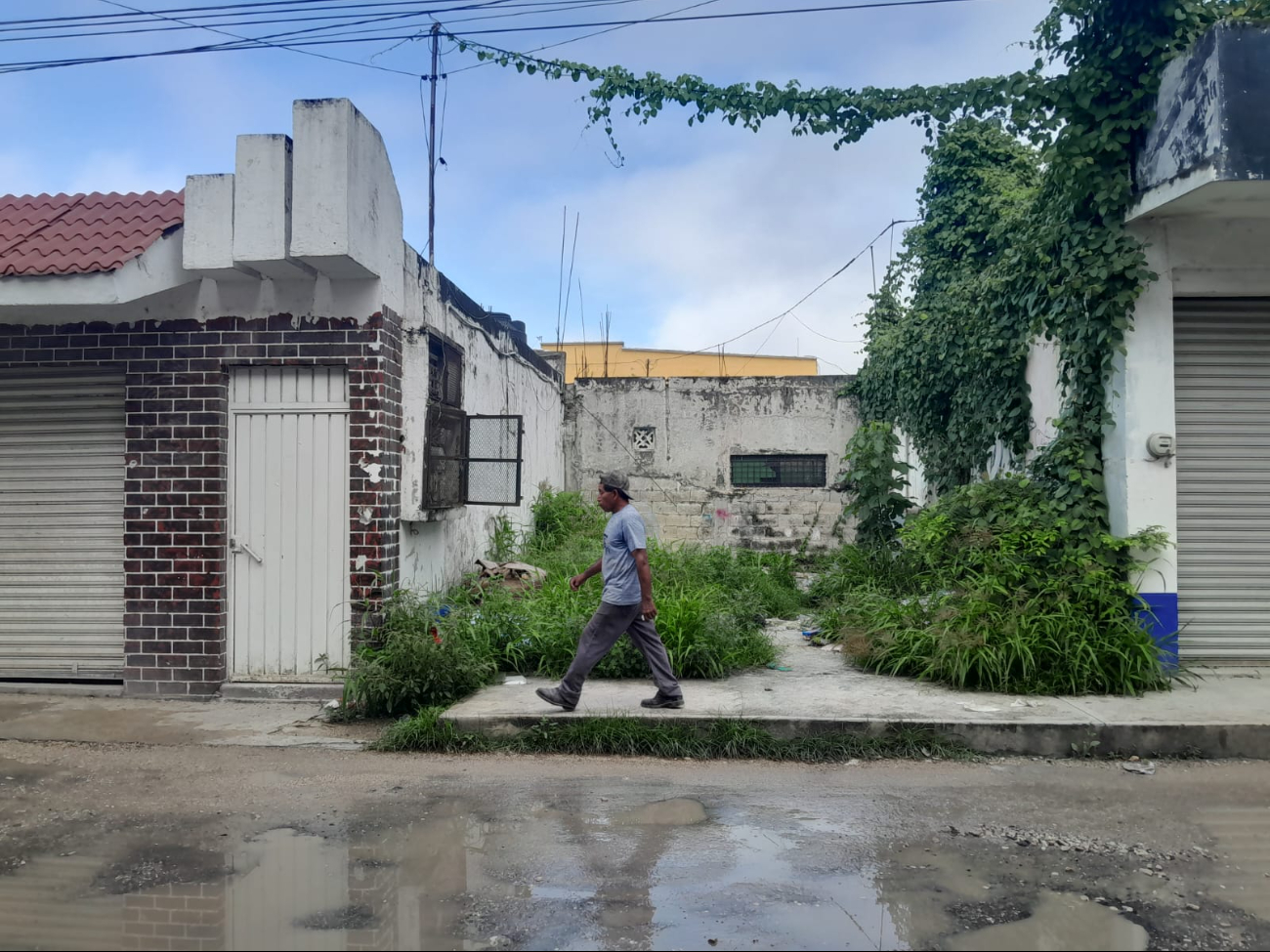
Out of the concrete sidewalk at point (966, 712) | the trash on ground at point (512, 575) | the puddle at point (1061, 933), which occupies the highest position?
the trash on ground at point (512, 575)

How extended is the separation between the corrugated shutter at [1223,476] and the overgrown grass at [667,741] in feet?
10.1

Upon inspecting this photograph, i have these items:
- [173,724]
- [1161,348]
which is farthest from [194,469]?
[1161,348]

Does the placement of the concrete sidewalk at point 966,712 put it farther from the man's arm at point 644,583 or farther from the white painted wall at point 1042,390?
the white painted wall at point 1042,390

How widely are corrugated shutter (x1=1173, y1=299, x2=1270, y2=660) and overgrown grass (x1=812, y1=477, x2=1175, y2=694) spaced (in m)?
0.76

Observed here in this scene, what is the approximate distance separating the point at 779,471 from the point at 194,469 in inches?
354

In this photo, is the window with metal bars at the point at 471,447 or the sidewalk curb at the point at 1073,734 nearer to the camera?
the sidewalk curb at the point at 1073,734

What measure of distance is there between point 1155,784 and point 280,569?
5.99 m

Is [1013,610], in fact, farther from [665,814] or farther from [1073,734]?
[665,814]

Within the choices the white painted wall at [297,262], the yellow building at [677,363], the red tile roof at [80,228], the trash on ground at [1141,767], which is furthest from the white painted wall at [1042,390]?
→ the yellow building at [677,363]

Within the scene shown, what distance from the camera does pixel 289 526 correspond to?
6859 millimetres

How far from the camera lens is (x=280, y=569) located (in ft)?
22.5

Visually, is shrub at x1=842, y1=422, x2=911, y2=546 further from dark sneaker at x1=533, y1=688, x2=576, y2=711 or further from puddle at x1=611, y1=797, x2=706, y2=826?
puddle at x1=611, y1=797, x2=706, y2=826

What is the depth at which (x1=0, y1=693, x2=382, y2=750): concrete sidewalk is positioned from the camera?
582 centimetres

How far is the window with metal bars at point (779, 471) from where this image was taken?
1383 cm
